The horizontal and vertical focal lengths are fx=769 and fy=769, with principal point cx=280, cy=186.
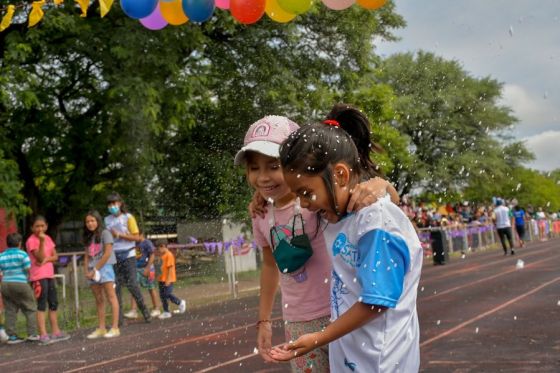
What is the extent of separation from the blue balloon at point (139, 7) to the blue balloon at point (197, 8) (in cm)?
28

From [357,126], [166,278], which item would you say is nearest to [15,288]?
[166,278]

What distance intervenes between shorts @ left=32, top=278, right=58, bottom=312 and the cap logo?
26.9 feet

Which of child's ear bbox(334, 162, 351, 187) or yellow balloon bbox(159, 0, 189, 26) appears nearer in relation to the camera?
child's ear bbox(334, 162, 351, 187)

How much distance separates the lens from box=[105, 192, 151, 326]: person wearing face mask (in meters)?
10.9

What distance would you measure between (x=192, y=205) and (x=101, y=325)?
13838 millimetres

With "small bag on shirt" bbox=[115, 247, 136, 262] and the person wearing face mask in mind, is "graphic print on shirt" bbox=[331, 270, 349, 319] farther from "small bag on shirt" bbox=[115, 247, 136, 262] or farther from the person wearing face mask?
"small bag on shirt" bbox=[115, 247, 136, 262]

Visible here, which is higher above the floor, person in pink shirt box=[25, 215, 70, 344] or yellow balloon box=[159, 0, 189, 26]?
yellow balloon box=[159, 0, 189, 26]

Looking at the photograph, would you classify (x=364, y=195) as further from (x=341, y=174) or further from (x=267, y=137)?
(x=267, y=137)

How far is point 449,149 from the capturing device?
50562mm

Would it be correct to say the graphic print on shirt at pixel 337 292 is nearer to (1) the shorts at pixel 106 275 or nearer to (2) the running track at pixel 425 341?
(2) the running track at pixel 425 341

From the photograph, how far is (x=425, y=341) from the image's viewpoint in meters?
7.62

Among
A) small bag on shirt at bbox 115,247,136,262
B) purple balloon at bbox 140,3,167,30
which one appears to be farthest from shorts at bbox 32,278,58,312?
purple balloon at bbox 140,3,167,30

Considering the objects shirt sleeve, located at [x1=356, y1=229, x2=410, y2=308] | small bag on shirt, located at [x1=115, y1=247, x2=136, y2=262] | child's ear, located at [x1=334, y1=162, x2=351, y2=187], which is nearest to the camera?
shirt sleeve, located at [x1=356, y1=229, x2=410, y2=308]

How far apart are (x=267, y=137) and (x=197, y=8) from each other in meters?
2.91
